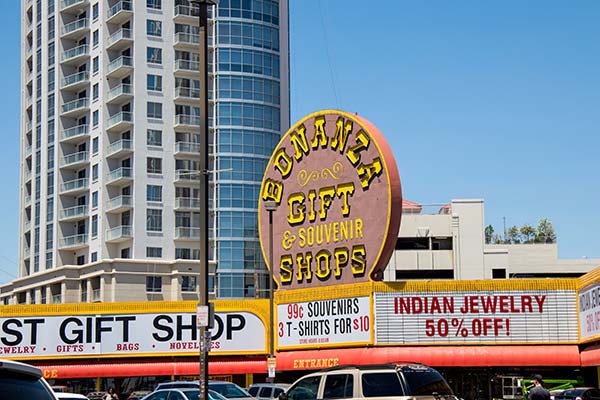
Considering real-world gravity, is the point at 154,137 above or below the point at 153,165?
above

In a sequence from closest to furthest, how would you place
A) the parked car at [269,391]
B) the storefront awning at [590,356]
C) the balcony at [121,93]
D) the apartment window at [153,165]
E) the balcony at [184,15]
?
1. the parked car at [269,391]
2. the storefront awning at [590,356]
3. the balcony at [121,93]
4. the apartment window at [153,165]
5. the balcony at [184,15]

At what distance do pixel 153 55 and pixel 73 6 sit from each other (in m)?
10.7

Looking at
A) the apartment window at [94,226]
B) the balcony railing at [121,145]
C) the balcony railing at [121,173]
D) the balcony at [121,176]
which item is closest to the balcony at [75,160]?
the balcony railing at [121,145]

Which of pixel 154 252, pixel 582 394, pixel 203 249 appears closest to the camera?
pixel 203 249

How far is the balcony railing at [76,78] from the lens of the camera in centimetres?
9850

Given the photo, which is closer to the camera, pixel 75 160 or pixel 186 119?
pixel 186 119

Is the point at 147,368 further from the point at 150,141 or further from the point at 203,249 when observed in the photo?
the point at 150,141

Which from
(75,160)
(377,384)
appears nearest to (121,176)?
(75,160)

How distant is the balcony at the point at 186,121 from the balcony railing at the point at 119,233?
1095 centimetres

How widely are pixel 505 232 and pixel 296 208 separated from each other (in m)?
116

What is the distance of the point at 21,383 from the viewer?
27.2 feet

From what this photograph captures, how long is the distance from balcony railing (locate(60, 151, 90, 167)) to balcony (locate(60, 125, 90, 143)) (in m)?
1.49

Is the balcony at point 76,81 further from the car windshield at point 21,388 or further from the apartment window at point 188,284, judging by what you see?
the car windshield at point 21,388

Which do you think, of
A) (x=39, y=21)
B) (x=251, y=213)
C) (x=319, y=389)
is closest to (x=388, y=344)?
(x=319, y=389)
